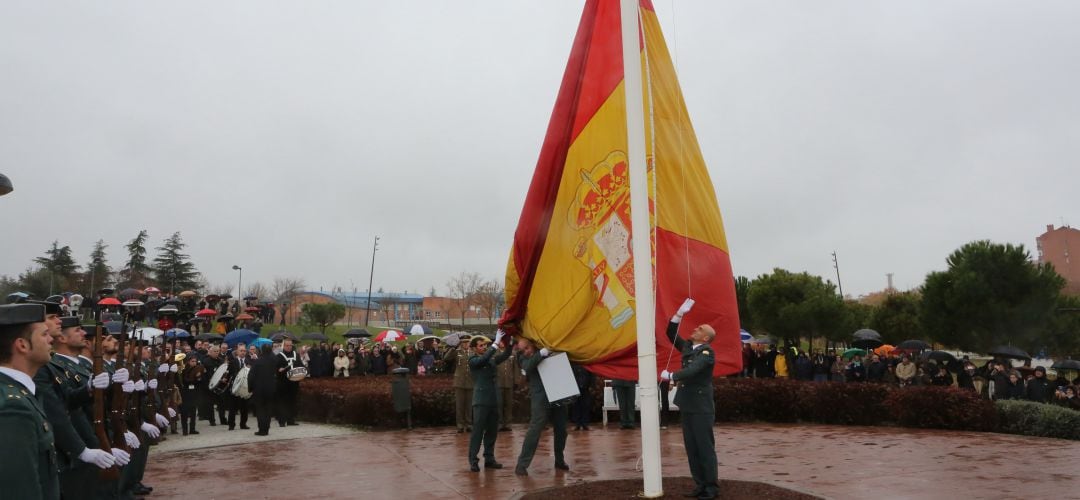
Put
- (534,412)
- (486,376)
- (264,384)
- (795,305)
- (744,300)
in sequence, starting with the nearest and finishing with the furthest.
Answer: (534,412) < (486,376) < (264,384) < (795,305) < (744,300)

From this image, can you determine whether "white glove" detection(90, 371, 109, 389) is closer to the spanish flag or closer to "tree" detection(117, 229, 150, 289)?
the spanish flag

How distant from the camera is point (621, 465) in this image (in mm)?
10391

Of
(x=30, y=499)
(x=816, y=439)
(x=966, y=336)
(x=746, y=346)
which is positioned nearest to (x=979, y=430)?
(x=816, y=439)

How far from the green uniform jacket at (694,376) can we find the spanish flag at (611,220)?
5.6 inches

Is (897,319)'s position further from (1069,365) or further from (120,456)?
(120,456)

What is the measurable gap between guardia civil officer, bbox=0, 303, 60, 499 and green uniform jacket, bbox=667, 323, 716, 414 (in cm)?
540

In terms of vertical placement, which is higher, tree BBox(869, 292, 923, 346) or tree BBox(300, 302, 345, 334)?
tree BBox(300, 302, 345, 334)

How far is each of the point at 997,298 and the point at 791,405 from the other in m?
19.2

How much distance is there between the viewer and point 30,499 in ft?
10.8

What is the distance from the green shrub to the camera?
12820 mm

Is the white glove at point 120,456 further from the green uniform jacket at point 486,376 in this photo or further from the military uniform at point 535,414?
the green uniform jacket at point 486,376

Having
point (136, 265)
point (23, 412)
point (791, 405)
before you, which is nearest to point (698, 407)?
point (23, 412)

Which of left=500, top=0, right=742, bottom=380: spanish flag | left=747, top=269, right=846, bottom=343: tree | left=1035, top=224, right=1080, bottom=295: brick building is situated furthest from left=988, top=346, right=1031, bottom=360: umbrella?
left=1035, top=224, right=1080, bottom=295: brick building

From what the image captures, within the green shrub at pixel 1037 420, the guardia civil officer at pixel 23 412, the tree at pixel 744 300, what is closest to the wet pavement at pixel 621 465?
the green shrub at pixel 1037 420
